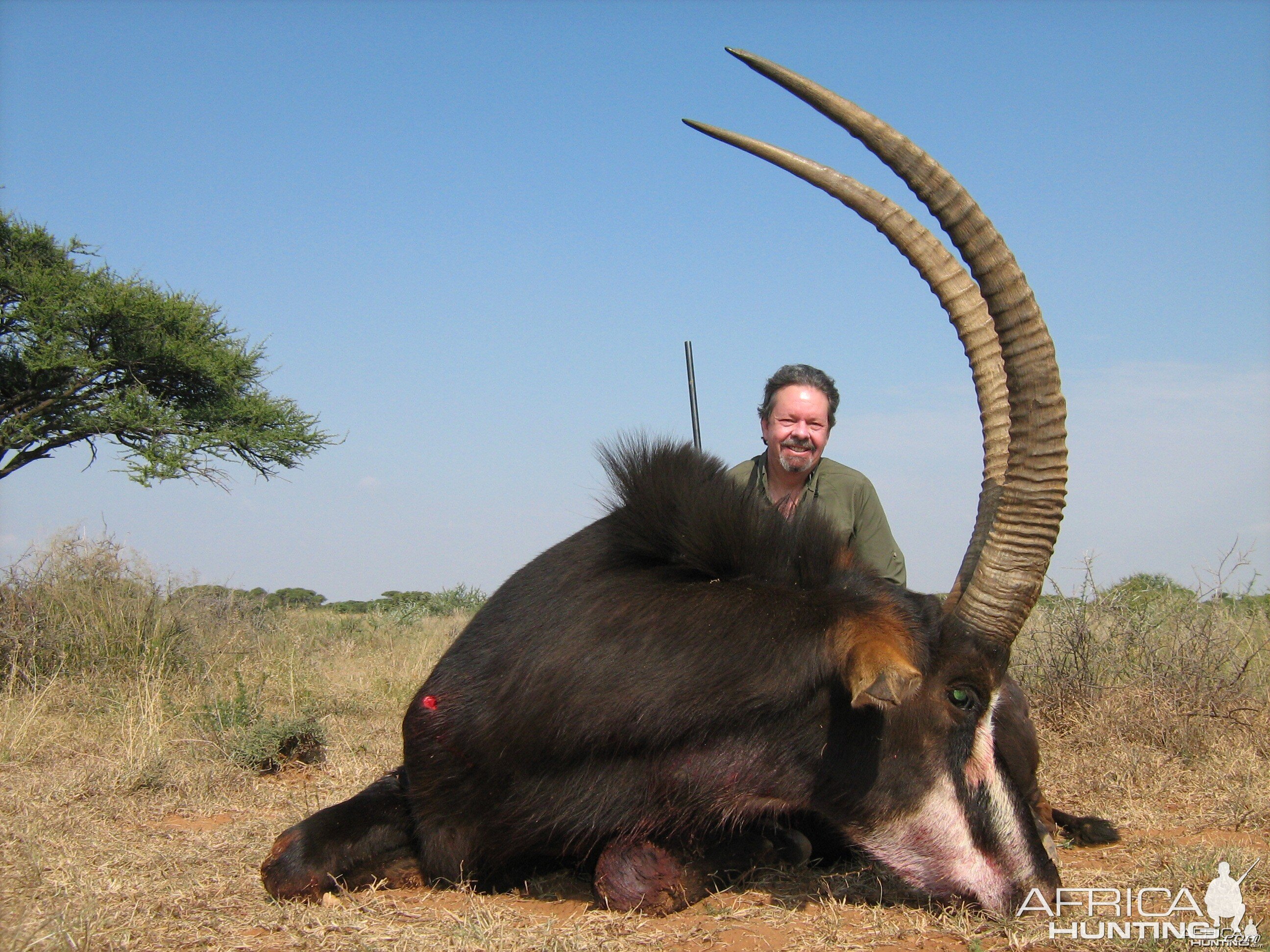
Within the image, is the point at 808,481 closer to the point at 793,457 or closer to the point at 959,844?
the point at 793,457

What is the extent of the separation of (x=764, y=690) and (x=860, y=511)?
7.27ft

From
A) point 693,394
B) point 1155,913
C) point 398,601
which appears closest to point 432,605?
point 398,601

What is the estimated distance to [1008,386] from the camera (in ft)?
9.48

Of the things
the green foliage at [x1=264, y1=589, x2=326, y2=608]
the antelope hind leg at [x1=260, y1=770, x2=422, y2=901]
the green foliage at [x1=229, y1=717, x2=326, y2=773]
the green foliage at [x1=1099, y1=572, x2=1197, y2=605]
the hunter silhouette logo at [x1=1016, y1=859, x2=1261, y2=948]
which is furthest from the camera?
the green foliage at [x1=264, y1=589, x2=326, y2=608]

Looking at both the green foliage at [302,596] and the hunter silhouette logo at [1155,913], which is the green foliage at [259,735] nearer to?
the hunter silhouette logo at [1155,913]

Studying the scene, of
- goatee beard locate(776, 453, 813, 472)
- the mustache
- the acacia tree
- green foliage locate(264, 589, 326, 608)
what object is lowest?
green foliage locate(264, 589, 326, 608)

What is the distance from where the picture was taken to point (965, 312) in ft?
10.0

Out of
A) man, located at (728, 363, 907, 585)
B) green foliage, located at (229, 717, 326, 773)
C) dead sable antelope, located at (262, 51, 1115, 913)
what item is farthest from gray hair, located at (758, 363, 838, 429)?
green foliage, located at (229, 717, 326, 773)

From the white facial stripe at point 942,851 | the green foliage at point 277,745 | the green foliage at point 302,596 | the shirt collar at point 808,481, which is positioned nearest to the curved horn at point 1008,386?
the white facial stripe at point 942,851

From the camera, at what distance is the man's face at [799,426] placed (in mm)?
4730

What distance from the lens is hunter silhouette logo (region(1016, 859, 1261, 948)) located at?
8.91 feet

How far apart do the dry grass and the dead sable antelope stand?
19 cm

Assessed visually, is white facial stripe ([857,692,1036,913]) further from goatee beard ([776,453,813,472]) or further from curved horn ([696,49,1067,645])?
goatee beard ([776,453,813,472])

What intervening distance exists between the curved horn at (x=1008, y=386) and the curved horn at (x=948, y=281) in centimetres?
11
